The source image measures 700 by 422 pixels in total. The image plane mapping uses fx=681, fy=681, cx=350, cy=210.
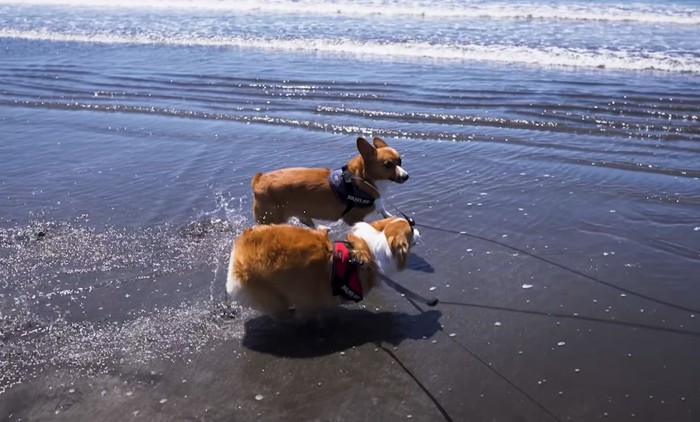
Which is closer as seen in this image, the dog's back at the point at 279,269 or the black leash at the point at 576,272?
the dog's back at the point at 279,269

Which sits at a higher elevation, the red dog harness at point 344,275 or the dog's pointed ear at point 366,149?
the dog's pointed ear at point 366,149

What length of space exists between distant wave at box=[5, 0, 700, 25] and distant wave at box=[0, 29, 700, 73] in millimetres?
5217

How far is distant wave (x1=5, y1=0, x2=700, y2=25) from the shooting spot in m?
18.5

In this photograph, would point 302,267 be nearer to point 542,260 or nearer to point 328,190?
point 328,190

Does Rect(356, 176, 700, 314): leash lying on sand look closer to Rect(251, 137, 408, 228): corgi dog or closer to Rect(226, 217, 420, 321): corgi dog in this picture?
Rect(251, 137, 408, 228): corgi dog

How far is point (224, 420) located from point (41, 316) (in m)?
1.85

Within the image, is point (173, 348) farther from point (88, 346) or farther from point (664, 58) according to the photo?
point (664, 58)

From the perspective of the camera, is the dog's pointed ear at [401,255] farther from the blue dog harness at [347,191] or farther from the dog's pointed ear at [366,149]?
A: the dog's pointed ear at [366,149]

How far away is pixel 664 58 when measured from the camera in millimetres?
12789

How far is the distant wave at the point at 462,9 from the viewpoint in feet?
60.8

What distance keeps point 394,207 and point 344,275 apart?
2.35 metres

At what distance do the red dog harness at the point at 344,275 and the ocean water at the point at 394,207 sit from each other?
0.30m

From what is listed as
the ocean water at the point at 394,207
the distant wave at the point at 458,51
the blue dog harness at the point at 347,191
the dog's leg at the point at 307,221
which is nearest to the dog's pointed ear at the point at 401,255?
the ocean water at the point at 394,207

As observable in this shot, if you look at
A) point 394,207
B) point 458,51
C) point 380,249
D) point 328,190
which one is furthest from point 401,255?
point 458,51
